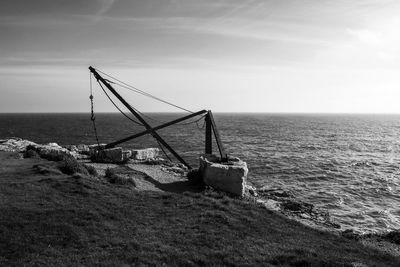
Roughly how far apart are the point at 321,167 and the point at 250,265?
35.2 m

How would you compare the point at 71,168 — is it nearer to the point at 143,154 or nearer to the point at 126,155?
the point at 126,155

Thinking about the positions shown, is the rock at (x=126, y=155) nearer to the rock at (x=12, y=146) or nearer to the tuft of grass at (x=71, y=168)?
the tuft of grass at (x=71, y=168)

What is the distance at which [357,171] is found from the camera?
4059 centimetres

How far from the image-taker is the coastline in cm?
1639

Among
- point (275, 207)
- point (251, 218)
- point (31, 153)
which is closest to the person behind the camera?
point (251, 218)

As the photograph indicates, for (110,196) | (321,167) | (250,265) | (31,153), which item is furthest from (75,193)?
(321,167)

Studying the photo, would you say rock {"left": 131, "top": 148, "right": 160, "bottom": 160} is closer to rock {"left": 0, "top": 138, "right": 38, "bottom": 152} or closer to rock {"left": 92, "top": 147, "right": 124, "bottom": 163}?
rock {"left": 92, "top": 147, "right": 124, "bottom": 163}

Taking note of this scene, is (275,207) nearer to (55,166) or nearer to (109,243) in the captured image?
(109,243)

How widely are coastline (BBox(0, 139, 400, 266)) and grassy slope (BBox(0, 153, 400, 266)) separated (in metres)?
0.39

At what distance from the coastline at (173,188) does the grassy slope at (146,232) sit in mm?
394

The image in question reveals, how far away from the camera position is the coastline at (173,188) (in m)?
16.4

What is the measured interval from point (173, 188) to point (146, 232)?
9440 millimetres

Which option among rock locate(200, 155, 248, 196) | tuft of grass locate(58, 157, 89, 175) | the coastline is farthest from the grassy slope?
tuft of grass locate(58, 157, 89, 175)

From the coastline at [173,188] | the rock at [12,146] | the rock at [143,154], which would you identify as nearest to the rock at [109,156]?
the coastline at [173,188]
